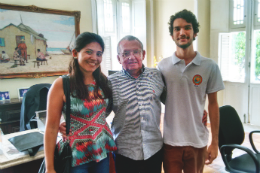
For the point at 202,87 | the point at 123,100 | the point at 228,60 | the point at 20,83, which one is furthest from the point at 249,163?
the point at 20,83

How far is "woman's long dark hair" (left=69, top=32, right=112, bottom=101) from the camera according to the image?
1063 mm

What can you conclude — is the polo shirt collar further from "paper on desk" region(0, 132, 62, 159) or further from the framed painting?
the framed painting

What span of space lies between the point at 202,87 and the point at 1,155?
1354 mm

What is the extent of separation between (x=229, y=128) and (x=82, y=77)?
143 centimetres

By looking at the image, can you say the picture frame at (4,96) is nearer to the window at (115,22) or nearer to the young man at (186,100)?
the window at (115,22)

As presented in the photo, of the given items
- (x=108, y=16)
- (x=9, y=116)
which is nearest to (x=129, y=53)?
(x=9, y=116)

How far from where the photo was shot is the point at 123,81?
127cm

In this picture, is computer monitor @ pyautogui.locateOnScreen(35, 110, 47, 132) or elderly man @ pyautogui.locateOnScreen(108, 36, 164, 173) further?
computer monitor @ pyautogui.locateOnScreen(35, 110, 47, 132)

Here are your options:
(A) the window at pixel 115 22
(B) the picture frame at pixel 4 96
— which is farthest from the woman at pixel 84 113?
(A) the window at pixel 115 22

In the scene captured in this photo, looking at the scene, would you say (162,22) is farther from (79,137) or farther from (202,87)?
(79,137)

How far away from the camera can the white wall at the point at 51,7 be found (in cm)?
372

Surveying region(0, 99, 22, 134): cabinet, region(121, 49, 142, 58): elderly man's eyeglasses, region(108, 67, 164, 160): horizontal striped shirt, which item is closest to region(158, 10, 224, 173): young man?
region(108, 67, 164, 160): horizontal striped shirt

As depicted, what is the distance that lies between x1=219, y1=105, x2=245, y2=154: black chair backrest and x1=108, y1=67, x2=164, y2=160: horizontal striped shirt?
2.70 feet

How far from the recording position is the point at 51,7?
4.07 metres
